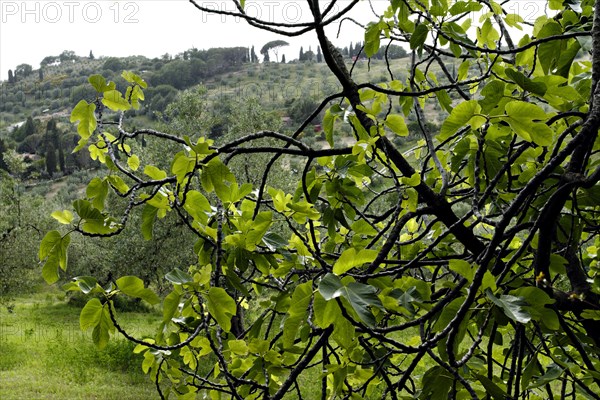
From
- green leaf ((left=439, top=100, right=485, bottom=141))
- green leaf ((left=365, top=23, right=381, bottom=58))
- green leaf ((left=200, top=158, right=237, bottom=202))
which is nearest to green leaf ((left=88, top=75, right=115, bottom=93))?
green leaf ((left=200, top=158, right=237, bottom=202))

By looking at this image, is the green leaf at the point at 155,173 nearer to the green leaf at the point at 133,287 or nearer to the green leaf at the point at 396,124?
the green leaf at the point at 133,287

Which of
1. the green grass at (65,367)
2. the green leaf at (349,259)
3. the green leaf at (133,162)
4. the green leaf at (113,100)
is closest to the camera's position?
the green leaf at (349,259)

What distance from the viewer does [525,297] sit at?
117 cm

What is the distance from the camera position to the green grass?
1141 centimetres

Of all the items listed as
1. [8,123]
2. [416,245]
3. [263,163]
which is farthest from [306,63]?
[416,245]

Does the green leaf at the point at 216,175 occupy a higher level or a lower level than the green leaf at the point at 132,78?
lower

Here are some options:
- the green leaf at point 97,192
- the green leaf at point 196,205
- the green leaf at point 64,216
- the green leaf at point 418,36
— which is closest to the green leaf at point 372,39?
the green leaf at point 418,36

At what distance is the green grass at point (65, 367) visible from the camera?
1141cm

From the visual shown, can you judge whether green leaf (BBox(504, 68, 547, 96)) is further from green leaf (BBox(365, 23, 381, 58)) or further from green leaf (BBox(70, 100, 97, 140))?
green leaf (BBox(70, 100, 97, 140))

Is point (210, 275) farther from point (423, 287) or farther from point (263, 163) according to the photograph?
point (263, 163)

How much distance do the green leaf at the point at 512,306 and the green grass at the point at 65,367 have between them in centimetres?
1169

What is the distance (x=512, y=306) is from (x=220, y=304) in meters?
0.63

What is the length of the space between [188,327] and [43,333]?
17.8 metres

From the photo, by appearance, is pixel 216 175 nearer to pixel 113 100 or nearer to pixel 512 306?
pixel 113 100
